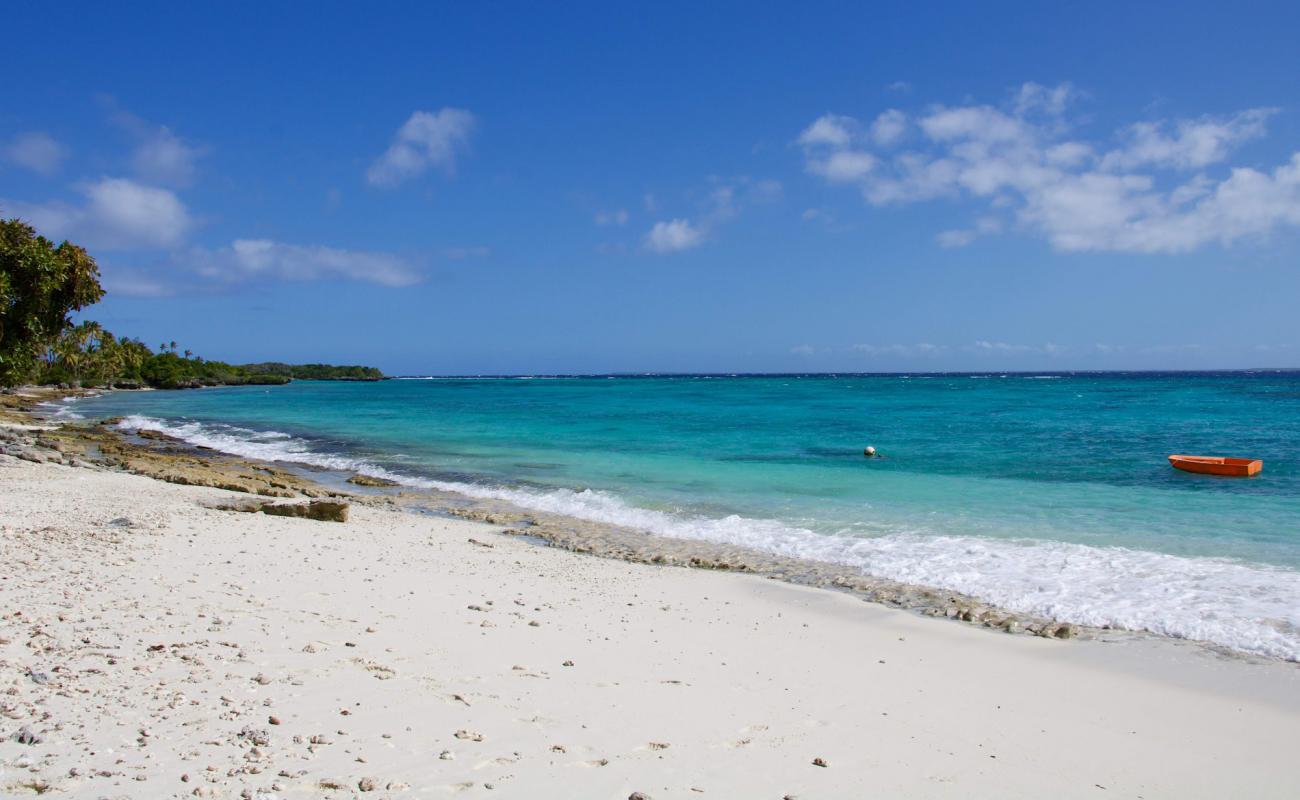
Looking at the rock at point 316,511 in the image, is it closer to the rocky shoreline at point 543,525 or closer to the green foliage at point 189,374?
the rocky shoreline at point 543,525

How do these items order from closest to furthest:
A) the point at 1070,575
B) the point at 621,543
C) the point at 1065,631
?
Result: 1. the point at 1065,631
2. the point at 1070,575
3. the point at 621,543

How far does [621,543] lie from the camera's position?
13188mm

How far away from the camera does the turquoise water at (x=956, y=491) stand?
32.7ft

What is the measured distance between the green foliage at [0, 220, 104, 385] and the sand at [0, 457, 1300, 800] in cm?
1103

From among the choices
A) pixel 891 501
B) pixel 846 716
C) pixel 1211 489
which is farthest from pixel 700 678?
pixel 1211 489

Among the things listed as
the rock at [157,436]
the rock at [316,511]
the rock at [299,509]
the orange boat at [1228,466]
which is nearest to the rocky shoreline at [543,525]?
the rock at [157,436]

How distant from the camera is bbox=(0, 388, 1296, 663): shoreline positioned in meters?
8.56

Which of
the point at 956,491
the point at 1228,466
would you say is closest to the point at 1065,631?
the point at 956,491

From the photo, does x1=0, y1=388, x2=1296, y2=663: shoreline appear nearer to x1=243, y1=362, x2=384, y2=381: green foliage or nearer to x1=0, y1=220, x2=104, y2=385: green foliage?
x1=0, y1=220, x2=104, y2=385: green foliage

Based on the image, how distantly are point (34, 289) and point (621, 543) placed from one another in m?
15.7

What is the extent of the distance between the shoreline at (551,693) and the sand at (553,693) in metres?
0.02

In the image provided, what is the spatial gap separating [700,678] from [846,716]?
127cm

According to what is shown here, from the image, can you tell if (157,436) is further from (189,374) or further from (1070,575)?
(189,374)

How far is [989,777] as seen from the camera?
4863mm
